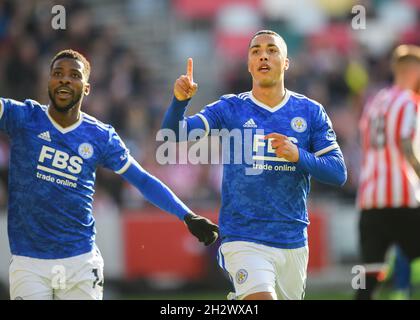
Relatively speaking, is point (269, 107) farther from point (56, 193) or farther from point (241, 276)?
point (56, 193)

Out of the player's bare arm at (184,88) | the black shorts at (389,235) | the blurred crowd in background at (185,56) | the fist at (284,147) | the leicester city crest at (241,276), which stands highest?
the blurred crowd in background at (185,56)

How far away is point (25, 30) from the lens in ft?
51.3

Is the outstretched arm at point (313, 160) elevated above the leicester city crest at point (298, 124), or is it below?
below

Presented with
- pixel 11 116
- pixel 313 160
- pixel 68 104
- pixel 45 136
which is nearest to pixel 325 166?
pixel 313 160

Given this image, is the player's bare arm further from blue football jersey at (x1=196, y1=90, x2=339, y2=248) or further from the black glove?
the black glove

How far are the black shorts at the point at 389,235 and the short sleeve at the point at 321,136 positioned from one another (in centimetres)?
219

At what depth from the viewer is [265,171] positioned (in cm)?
649

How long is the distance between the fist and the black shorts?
2.64 metres

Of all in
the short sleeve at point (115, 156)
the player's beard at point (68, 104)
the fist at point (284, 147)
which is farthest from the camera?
the short sleeve at point (115, 156)

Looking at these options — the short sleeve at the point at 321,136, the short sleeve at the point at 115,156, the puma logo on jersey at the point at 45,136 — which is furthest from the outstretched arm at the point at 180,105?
the short sleeve at the point at 321,136

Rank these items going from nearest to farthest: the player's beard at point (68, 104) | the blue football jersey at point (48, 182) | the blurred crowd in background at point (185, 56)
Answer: the blue football jersey at point (48, 182), the player's beard at point (68, 104), the blurred crowd in background at point (185, 56)

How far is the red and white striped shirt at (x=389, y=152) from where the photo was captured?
8664 millimetres

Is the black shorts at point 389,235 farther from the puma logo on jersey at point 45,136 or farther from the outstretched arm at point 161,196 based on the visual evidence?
the puma logo on jersey at point 45,136

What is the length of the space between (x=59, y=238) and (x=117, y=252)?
6767 mm
